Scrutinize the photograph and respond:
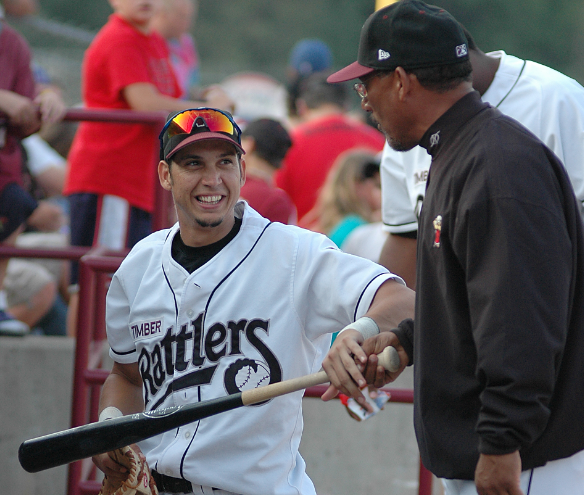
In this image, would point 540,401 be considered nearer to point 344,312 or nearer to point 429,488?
point 344,312

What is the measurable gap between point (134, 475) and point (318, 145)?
446 cm

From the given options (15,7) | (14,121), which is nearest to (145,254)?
(14,121)

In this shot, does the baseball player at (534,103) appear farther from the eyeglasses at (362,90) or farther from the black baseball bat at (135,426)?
the black baseball bat at (135,426)

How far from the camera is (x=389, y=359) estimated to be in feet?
8.05

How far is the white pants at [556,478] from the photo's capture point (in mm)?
2262

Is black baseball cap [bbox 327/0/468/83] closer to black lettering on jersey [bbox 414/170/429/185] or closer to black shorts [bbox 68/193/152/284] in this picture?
black lettering on jersey [bbox 414/170/429/185]

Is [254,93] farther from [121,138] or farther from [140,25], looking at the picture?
[121,138]

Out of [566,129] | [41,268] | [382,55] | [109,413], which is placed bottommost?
[41,268]

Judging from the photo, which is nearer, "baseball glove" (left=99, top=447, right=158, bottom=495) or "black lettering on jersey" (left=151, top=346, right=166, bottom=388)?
"baseball glove" (left=99, top=447, right=158, bottom=495)

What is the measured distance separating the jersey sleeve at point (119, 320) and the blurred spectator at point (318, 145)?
3715 millimetres

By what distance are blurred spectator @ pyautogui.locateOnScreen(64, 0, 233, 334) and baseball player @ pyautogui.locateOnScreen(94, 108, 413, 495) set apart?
2.00 metres

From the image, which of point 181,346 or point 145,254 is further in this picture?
point 145,254

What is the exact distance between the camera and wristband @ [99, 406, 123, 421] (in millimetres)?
2922

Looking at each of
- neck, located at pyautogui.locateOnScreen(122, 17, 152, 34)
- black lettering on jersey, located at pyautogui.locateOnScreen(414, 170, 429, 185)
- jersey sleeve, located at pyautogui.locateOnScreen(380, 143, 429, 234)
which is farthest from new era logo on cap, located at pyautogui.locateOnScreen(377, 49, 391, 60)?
neck, located at pyautogui.locateOnScreen(122, 17, 152, 34)
